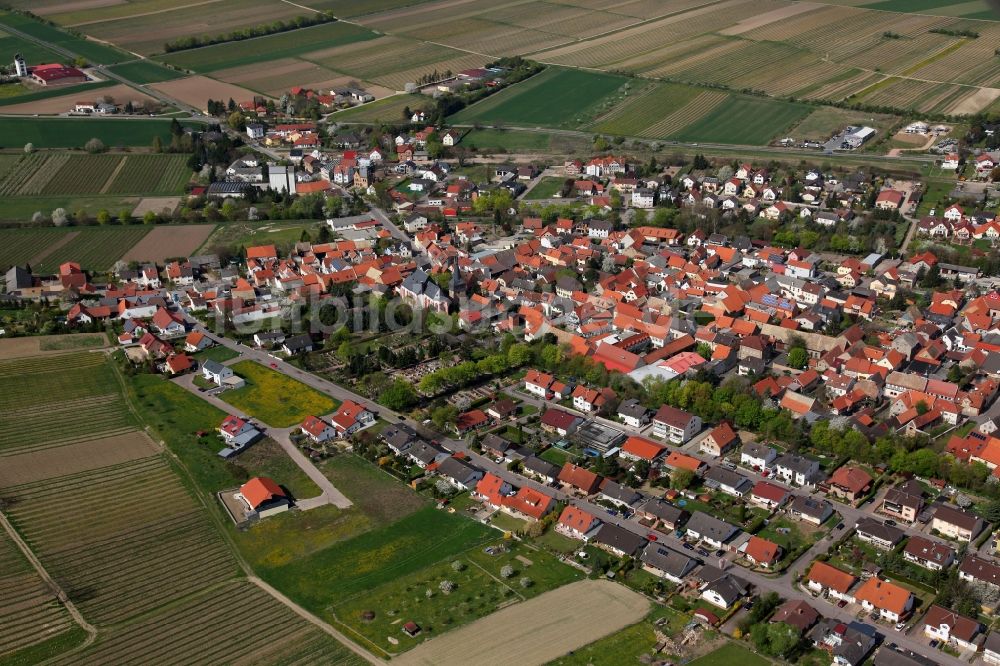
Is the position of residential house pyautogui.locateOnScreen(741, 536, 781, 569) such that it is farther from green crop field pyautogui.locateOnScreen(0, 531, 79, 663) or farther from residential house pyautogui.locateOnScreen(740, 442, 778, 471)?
green crop field pyautogui.locateOnScreen(0, 531, 79, 663)

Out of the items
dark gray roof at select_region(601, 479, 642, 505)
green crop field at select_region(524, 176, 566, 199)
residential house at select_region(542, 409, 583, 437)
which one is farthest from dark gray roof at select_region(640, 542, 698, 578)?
green crop field at select_region(524, 176, 566, 199)

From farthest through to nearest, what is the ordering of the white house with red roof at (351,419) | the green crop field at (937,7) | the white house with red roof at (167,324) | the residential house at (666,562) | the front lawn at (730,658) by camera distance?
the green crop field at (937,7) < the white house with red roof at (167,324) < the white house with red roof at (351,419) < the residential house at (666,562) < the front lawn at (730,658)

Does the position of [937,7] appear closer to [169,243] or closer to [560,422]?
[169,243]

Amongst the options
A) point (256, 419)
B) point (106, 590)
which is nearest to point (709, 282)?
point (256, 419)

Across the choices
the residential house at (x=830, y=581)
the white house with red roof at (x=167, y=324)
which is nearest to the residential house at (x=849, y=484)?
the residential house at (x=830, y=581)

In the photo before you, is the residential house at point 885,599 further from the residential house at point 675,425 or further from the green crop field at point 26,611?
the green crop field at point 26,611
